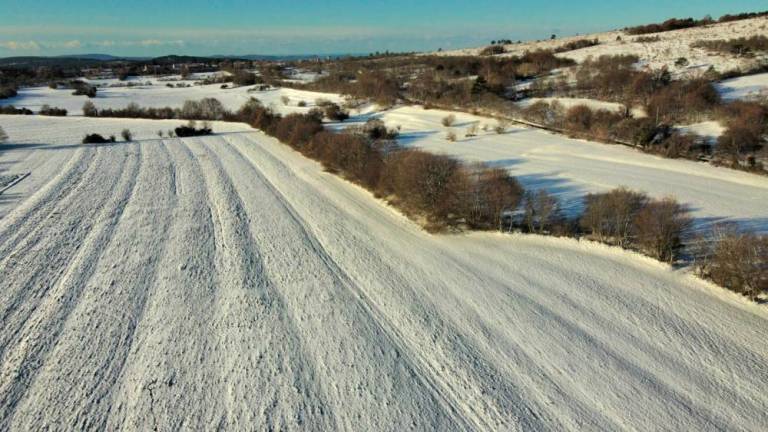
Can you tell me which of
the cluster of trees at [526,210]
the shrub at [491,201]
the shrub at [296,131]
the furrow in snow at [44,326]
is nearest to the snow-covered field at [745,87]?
the cluster of trees at [526,210]

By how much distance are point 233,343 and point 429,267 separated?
4935 millimetres

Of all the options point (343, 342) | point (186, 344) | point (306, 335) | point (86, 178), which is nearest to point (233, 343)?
point (186, 344)

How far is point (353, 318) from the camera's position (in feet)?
27.3

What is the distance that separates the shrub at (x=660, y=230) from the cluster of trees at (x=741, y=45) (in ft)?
110

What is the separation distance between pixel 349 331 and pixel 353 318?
0.45 m

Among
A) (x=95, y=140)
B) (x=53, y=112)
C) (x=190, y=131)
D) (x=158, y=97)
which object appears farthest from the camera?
(x=158, y=97)

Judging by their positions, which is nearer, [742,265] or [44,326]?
[44,326]

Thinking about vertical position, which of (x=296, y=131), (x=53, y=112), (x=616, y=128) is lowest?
(x=53, y=112)

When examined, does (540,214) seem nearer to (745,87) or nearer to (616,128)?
(616,128)

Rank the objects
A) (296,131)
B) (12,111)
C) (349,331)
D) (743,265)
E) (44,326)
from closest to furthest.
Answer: (349,331), (44,326), (743,265), (296,131), (12,111)

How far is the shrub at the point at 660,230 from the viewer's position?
33.3ft

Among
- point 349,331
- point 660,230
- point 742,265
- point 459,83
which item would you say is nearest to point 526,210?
point 660,230

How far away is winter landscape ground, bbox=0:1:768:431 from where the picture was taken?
6.11 metres

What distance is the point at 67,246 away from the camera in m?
11.6
